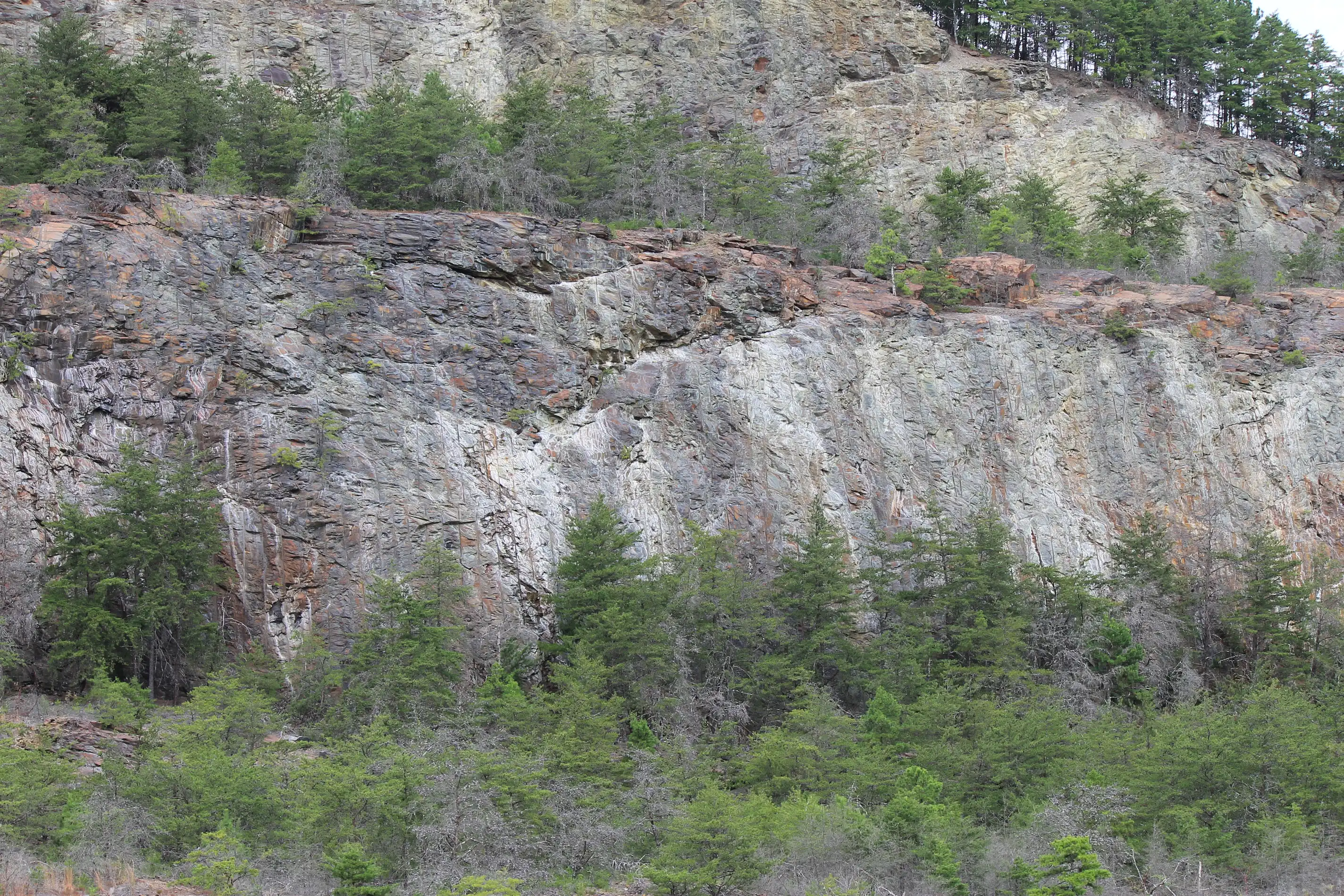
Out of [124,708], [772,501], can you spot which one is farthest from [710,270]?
[124,708]

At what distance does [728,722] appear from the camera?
96.6 feet

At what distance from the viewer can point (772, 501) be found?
36.0 m

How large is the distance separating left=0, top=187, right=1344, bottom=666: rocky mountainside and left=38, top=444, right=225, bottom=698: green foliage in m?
1.35

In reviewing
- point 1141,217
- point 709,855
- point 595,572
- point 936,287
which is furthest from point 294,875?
point 1141,217

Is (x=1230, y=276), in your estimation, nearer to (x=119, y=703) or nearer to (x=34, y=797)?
(x=119, y=703)

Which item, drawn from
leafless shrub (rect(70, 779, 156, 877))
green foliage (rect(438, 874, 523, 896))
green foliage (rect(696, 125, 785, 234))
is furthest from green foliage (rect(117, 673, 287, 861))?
green foliage (rect(696, 125, 785, 234))

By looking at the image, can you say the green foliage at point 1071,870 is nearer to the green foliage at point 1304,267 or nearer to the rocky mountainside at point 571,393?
the rocky mountainside at point 571,393

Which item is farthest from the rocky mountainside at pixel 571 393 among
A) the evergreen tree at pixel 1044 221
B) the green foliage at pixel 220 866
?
the green foliage at pixel 220 866

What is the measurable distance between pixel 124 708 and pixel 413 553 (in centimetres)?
844

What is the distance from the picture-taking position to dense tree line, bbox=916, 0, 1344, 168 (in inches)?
2258

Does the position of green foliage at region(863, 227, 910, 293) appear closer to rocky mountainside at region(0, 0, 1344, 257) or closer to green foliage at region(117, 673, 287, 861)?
rocky mountainside at region(0, 0, 1344, 257)

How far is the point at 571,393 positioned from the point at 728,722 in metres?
10.7

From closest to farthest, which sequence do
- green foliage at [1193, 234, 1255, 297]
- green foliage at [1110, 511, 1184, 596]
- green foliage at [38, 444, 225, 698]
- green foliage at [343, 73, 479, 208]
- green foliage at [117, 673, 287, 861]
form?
green foliage at [117, 673, 287, 861] < green foliage at [38, 444, 225, 698] < green foliage at [1110, 511, 1184, 596] < green foliage at [343, 73, 479, 208] < green foliage at [1193, 234, 1255, 297]

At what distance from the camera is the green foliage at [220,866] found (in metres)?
17.8
